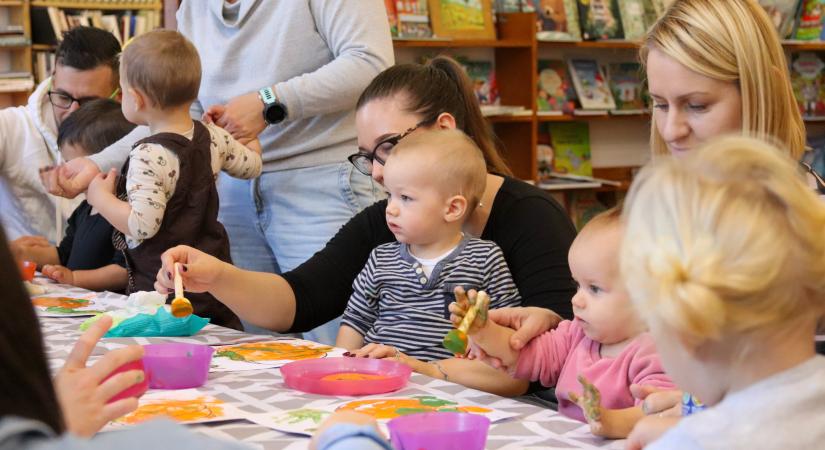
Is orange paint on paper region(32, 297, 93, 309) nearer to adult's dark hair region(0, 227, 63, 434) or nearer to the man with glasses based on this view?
the man with glasses

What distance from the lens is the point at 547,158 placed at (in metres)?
5.93

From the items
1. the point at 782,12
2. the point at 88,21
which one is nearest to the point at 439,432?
the point at 88,21

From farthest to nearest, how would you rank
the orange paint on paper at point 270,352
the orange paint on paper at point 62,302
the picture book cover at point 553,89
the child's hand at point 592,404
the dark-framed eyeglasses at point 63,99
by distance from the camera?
the picture book cover at point 553,89, the dark-framed eyeglasses at point 63,99, the orange paint on paper at point 62,302, the orange paint on paper at point 270,352, the child's hand at point 592,404

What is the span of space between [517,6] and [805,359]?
4.92 meters

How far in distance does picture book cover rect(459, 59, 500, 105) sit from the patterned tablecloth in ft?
13.0

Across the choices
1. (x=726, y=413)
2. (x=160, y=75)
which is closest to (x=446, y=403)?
(x=726, y=413)

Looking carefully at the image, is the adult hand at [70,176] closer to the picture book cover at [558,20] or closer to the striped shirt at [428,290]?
the striped shirt at [428,290]

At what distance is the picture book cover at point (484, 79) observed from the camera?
5.57 metres

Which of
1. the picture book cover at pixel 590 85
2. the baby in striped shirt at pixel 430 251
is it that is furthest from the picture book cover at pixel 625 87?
the baby in striped shirt at pixel 430 251

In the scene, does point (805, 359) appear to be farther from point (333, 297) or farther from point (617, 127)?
point (617, 127)

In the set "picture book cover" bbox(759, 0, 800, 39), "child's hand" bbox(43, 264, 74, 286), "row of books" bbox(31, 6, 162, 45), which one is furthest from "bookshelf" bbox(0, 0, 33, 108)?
"picture book cover" bbox(759, 0, 800, 39)

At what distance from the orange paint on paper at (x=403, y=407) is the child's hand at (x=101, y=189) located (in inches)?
51.8

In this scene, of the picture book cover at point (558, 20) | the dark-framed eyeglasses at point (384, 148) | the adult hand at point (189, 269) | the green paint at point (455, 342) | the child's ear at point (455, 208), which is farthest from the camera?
the picture book cover at point (558, 20)

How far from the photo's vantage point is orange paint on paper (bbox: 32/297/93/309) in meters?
2.21
